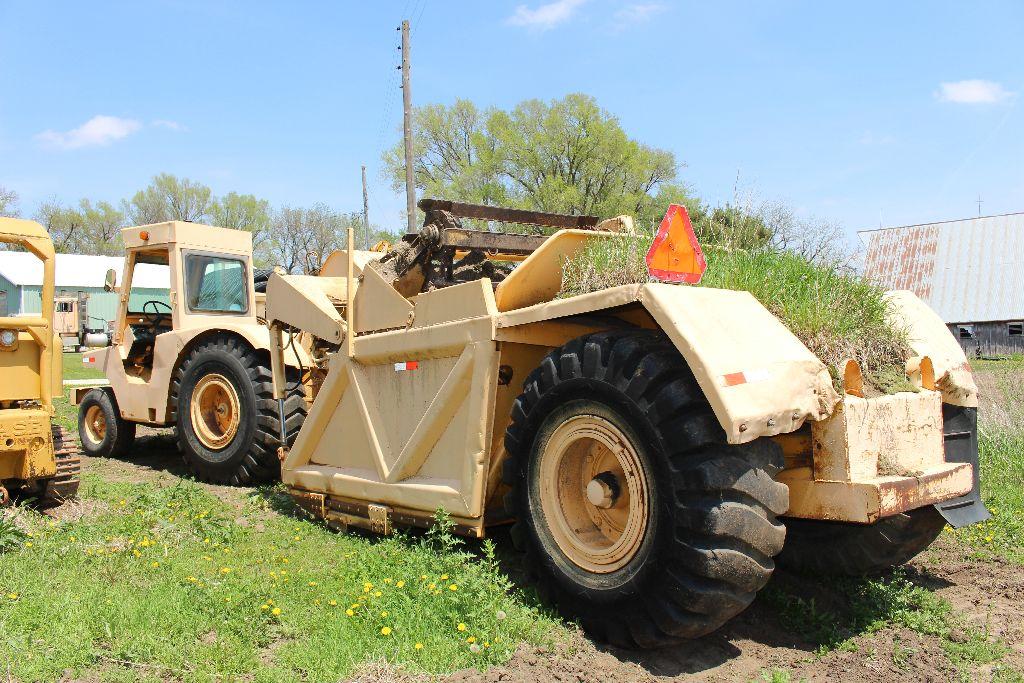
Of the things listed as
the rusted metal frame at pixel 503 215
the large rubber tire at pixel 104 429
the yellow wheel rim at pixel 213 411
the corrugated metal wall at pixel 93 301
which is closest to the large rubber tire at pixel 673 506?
the rusted metal frame at pixel 503 215

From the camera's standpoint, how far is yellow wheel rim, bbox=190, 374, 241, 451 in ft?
25.9

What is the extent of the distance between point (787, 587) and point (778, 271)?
1.73 m

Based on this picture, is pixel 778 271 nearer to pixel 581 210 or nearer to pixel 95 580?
pixel 95 580

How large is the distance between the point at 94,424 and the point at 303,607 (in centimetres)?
695

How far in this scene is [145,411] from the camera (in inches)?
348

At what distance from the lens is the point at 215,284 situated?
9.10m

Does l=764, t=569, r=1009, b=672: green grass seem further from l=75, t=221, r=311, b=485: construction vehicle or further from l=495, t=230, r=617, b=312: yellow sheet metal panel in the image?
l=75, t=221, r=311, b=485: construction vehicle

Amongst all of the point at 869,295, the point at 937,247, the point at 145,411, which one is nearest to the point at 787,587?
the point at 869,295

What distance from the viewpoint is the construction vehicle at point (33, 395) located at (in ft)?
20.2

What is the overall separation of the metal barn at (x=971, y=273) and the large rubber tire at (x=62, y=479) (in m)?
26.2

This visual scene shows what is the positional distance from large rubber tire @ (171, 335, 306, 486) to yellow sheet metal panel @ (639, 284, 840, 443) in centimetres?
478

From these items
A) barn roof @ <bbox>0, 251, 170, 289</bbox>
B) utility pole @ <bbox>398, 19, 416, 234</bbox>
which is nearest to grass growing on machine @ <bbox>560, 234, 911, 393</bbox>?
utility pole @ <bbox>398, 19, 416, 234</bbox>

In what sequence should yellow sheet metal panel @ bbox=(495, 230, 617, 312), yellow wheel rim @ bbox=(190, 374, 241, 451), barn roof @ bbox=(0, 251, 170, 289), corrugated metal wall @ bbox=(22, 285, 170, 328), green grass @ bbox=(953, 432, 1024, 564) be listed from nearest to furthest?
yellow sheet metal panel @ bbox=(495, 230, 617, 312), green grass @ bbox=(953, 432, 1024, 564), yellow wheel rim @ bbox=(190, 374, 241, 451), barn roof @ bbox=(0, 251, 170, 289), corrugated metal wall @ bbox=(22, 285, 170, 328)

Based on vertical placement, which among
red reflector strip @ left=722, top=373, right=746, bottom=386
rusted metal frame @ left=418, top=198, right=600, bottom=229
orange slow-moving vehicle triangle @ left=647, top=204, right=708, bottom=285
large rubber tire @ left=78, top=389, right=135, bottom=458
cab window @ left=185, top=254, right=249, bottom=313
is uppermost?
rusted metal frame @ left=418, top=198, right=600, bottom=229
